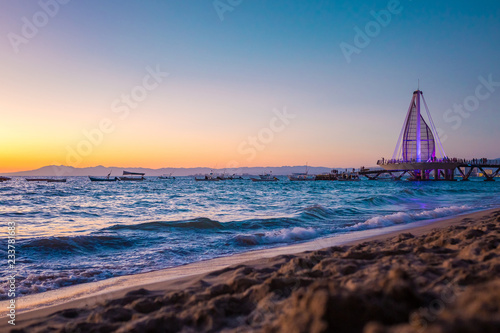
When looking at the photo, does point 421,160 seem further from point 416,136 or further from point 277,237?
point 277,237

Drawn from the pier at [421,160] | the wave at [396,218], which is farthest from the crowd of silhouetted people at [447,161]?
the wave at [396,218]

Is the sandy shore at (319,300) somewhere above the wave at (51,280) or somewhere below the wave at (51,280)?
above

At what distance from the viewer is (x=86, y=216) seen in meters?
17.1

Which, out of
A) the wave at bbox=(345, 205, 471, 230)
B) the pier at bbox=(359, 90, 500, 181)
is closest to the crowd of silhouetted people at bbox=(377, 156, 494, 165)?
the pier at bbox=(359, 90, 500, 181)

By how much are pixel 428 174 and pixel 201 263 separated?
84237mm

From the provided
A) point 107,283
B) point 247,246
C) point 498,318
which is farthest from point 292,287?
point 247,246

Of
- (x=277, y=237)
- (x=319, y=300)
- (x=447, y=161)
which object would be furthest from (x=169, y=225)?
(x=447, y=161)

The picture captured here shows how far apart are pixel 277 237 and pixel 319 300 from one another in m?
8.57

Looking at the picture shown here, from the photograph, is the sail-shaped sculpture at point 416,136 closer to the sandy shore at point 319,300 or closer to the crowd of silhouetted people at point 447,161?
the crowd of silhouetted people at point 447,161

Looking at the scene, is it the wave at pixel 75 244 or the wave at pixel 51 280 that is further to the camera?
the wave at pixel 75 244

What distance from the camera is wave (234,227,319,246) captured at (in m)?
9.98

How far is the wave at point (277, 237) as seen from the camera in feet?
32.7

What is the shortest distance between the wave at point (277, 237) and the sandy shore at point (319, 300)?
14.9 ft

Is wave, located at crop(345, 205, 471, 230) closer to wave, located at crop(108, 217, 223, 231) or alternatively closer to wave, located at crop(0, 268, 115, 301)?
wave, located at crop(108, 217, 223, 231)
